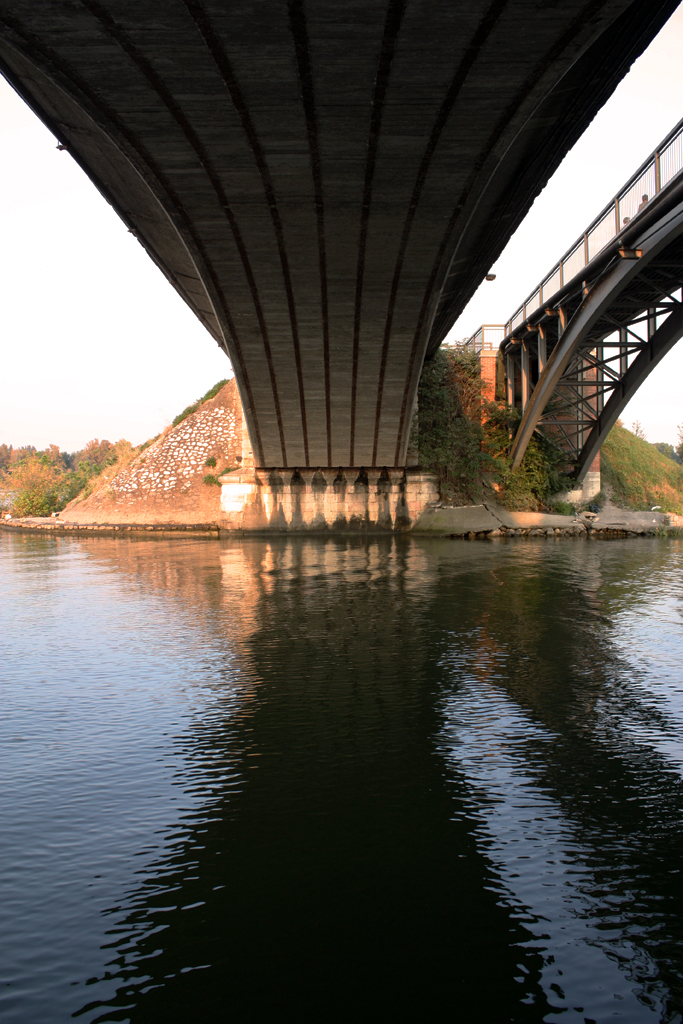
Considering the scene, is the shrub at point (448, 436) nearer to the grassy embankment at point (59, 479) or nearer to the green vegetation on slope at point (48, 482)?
the grassy embankment at point (59, 479)

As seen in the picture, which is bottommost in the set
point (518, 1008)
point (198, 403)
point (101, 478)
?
point (518, 1008)

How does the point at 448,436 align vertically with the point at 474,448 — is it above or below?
above

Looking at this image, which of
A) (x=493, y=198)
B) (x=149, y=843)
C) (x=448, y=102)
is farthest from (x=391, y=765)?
(x=493, y=198)

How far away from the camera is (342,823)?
162 inches

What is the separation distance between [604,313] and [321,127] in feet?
40.6

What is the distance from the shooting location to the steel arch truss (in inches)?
778

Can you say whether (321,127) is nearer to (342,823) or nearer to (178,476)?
(342,823)

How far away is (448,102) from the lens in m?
11.2

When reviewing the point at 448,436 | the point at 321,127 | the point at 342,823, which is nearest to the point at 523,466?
the point at 448,436

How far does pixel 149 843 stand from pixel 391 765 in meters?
1.61

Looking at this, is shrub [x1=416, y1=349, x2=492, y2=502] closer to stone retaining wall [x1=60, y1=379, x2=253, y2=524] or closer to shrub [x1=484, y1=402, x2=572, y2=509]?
shrub [x1=484, y1=402, x2=572, y2=509]

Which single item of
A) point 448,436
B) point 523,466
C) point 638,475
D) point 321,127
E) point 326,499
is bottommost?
point 326,499

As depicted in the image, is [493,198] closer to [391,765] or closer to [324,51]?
[324,51]

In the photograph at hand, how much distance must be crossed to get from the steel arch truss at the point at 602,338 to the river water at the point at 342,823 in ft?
42.7
